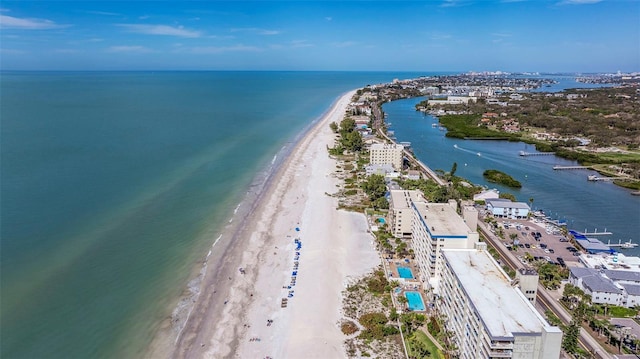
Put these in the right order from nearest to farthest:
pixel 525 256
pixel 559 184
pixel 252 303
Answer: pixel 252 303 < pixel 525 256 < pixel 559 184

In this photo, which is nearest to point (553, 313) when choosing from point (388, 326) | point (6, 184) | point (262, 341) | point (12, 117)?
point (388, 326)

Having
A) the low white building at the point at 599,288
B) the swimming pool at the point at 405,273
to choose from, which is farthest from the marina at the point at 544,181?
the swimming pool at the point at 405,273

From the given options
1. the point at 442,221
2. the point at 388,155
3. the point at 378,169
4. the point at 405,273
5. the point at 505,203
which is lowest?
the point at 405,273

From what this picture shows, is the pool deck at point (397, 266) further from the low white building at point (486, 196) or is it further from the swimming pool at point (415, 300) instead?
the low white building at point (486, 196)

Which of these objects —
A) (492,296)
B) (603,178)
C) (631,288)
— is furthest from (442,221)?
(603,178)

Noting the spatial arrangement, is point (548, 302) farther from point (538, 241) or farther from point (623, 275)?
point (538, 241)

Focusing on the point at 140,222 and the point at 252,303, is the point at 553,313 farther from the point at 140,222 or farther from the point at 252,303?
the point at 140,222
